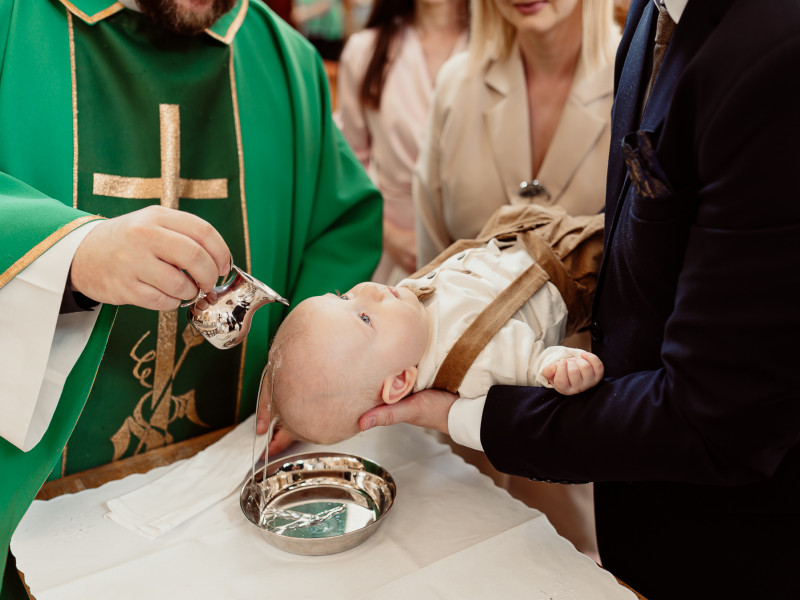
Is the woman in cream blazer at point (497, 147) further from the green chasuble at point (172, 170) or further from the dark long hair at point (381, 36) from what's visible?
the dark long hair at point (381, 36)

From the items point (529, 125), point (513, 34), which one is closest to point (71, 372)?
point (529, 125)

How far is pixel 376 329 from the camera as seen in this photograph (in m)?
1.68

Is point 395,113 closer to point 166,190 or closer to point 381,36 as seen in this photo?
point 381,36

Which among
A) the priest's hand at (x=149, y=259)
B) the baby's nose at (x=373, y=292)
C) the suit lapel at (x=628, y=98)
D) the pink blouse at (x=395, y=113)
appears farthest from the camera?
the pink blouse at (x=395, y=113)

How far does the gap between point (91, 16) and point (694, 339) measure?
1.61 metres

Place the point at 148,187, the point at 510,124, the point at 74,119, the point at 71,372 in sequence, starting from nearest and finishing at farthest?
the point at 71,372, the point at 74,119, the point at 148,187, the point at 510,124

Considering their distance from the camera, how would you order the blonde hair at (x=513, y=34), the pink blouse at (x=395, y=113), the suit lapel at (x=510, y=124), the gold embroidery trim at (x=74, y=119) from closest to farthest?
the gold embroidery trim at (x=74, y=119) < the blonde hair at (x=513, y=34) < the suit lapel at (x=510, y=124) < the pink blouse at (x=395, y=113)

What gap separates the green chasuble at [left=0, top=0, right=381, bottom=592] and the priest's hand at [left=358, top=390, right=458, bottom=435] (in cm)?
60

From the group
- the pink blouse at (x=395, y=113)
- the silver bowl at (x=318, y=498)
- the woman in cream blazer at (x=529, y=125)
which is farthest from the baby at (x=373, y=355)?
the pink blouse at (x=395, y=113)

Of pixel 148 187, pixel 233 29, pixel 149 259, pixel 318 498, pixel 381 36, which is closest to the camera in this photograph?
pixel 149 259

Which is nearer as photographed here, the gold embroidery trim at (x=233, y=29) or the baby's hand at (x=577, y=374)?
the baby's hand at (x=577, y=374)

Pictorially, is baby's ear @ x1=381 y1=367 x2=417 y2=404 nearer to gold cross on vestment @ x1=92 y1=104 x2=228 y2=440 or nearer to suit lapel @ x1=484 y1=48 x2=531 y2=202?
gold cross on vestment @ x1=92 y1=104 x2=228 y2=440

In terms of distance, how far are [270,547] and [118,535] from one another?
0.33m

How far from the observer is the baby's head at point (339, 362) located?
1.62 metres
